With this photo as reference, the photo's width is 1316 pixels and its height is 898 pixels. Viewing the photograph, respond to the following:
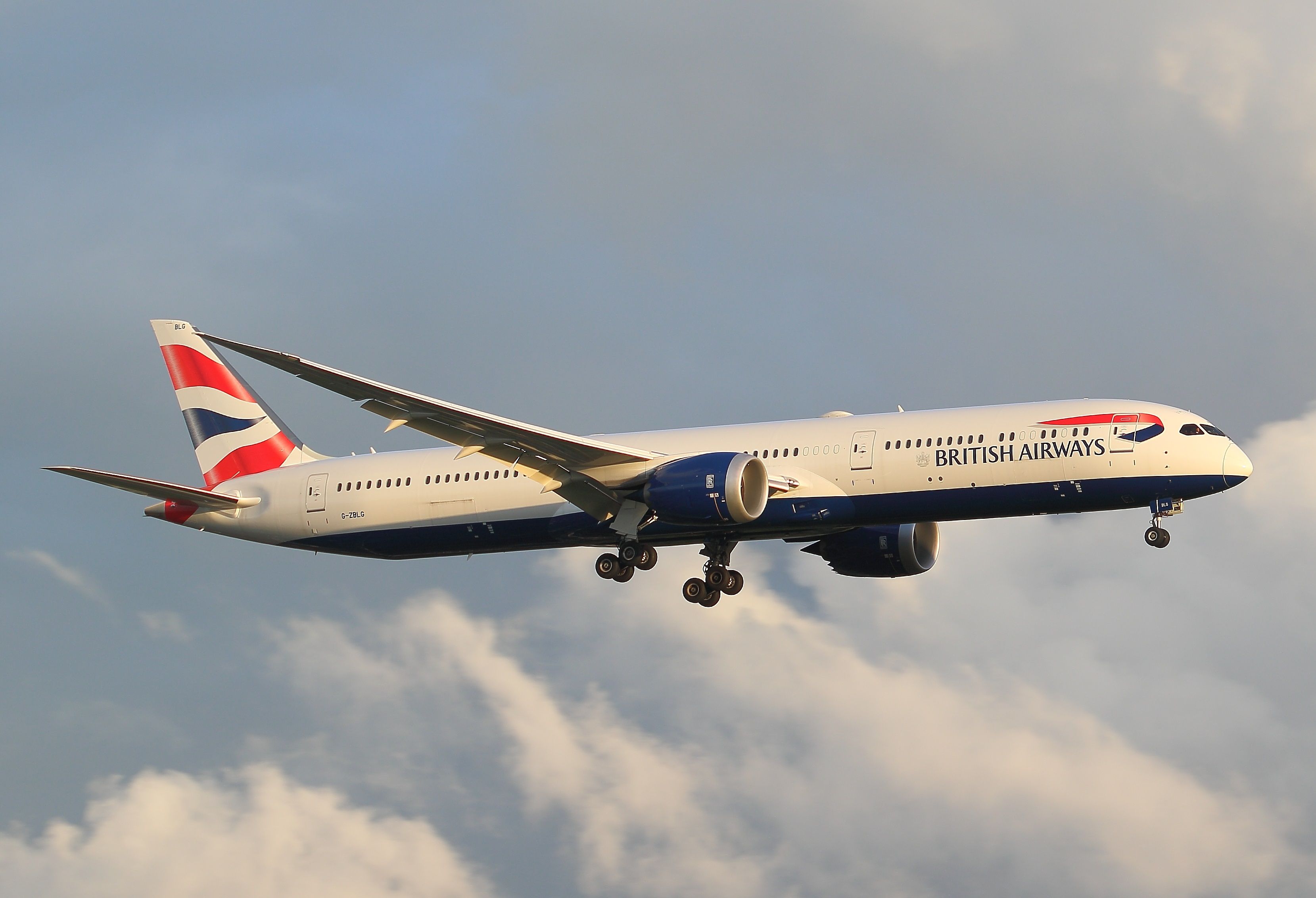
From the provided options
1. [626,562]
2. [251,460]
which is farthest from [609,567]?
[251,460]

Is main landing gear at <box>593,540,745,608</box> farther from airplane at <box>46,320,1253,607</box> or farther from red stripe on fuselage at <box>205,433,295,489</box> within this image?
red stripe on fuselage at <box>205,433,295,489</box>

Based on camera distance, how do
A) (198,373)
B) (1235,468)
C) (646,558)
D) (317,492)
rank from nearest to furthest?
(1235,468), (646,558), (317,492), (198,373)

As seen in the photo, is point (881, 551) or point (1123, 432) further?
point (881, 551)

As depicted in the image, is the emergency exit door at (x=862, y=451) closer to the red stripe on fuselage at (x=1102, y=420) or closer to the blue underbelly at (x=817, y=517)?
the blue underbelly at (x=817, y=517)

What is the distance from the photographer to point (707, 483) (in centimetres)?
4162

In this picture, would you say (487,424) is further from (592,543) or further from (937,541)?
(937,541)

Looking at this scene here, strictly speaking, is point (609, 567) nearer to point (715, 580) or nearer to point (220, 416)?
point (715, 580)

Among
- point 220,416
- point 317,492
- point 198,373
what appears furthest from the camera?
point 198,373

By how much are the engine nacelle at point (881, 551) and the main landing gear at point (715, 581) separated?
3515mm

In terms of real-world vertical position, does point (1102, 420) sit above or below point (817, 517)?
above

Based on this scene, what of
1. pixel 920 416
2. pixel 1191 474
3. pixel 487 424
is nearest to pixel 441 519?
pixel 487 424

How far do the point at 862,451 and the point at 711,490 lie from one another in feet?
14.4

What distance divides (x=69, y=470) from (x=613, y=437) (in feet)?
49.1

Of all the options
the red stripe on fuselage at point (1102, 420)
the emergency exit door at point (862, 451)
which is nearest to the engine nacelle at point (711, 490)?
the emergency exit door at point (862, 451)
